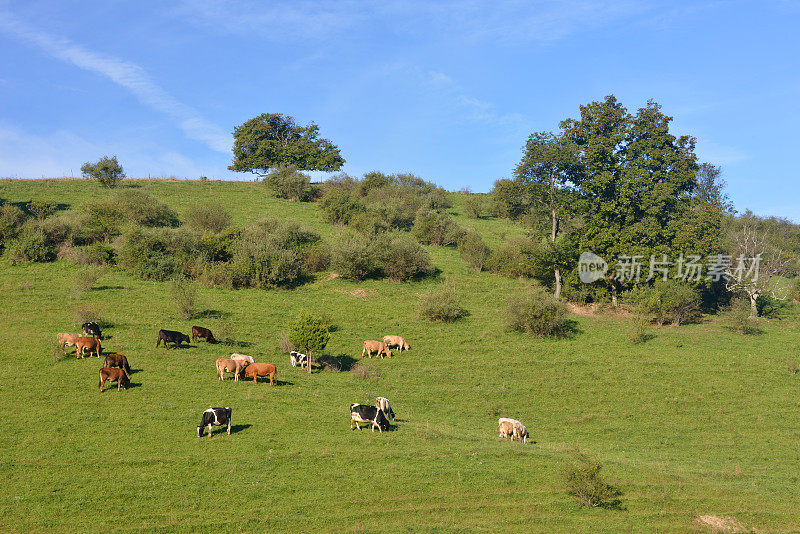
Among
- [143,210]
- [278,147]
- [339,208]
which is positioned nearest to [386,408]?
[143,210]

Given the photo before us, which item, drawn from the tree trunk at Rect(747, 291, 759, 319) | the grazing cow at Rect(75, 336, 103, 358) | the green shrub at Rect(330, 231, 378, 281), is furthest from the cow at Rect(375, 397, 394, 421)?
the tree trunk at Rect(747, 291, 759, 319)

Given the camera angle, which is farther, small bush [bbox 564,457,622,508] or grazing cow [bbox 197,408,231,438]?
grazing cow [bbox 197,408,231,438]

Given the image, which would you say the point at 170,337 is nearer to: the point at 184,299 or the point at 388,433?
the point at 184,299

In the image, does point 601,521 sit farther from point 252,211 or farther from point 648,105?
point 252,211

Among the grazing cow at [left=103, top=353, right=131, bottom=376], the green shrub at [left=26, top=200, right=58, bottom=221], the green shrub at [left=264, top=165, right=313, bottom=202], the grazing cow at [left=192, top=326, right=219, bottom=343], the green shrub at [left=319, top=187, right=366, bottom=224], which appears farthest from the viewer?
the green shrub at [left=264, top=165, right=313, bottom=202]

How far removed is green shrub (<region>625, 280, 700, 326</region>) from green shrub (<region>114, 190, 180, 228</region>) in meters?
49.3

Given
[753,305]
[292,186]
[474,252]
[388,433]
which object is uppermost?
[292,186]

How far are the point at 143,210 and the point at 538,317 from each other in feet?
146

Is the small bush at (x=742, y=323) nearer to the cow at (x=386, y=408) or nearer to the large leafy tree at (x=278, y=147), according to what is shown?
the cow at (x=386, y=408)

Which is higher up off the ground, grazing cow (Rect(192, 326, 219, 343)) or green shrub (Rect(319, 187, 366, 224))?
green shrub (Rect(319, 187, 366, 224))

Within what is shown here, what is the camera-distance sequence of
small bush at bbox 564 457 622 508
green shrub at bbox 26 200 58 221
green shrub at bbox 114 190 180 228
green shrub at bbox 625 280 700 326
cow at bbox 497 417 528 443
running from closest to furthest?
small bush at bbox 564 457 622 508 → cow at bbox 497 417 528 443 → green shrub at bbox 625 280 700 326 → green shrub at bbox 26 200 58 221 → green shrub at bbox 114 190 180 228

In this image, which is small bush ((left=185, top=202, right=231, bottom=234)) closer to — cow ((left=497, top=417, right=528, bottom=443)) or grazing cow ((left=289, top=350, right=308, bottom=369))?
grazing cow ((left=289, top=350, right=308, bottom=369))

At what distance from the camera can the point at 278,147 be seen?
96.8m

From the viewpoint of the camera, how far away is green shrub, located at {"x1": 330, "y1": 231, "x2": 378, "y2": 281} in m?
48.8
